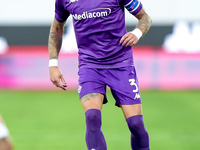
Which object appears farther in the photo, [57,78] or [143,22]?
[143,22]

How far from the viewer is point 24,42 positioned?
14336 millimetres

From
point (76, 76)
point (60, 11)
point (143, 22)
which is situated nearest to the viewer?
point (143, 22)

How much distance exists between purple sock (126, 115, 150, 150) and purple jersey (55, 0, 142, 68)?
61 centimetres

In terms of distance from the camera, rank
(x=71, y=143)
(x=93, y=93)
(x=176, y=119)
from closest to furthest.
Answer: (x=93, y=93) < (x=71, y=143) < (x=176, y=119)

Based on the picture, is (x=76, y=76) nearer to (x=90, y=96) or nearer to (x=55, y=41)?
(x=55, y=41)

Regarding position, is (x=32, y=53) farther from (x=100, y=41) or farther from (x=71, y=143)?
(x=100, y=41)

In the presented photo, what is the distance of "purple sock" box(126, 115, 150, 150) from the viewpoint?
16.9 feet

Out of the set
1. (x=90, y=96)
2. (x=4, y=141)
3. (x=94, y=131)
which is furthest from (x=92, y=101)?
(x=4, y=141)

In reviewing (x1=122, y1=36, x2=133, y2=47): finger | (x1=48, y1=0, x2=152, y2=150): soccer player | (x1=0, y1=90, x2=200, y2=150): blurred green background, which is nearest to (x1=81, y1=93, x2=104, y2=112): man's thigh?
(x1=48, y1=0, x2=152, y2=150): soccer player

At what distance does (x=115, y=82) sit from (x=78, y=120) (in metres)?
4.64

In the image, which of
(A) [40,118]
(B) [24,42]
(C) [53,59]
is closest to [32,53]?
(B) [24,42]

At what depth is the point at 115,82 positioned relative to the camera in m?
5.24

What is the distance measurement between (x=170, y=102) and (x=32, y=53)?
14.8 ft

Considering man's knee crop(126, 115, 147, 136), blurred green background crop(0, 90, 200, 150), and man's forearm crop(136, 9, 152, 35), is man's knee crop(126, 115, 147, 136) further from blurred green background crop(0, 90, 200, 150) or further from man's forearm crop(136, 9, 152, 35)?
blurred green background crop(0, 90, 200, 150)
